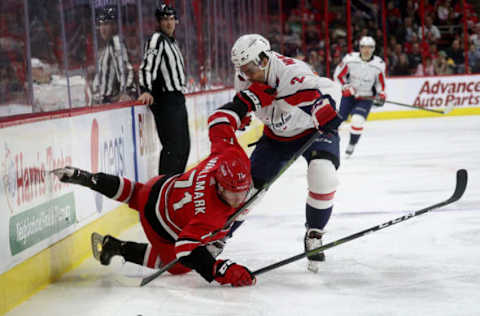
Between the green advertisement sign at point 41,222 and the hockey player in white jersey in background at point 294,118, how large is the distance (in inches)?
30.2

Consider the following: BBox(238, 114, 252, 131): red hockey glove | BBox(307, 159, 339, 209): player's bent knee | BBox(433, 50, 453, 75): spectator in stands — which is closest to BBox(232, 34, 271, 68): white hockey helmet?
BBox(238, 114, 252, 131): red hockey glove

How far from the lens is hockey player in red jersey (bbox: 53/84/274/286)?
2.57 metres

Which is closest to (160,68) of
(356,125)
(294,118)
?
(294,118)

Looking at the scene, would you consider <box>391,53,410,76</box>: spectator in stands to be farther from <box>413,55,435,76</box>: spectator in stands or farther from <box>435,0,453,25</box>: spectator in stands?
<box>435,0,453,25</box>: spectator in stands

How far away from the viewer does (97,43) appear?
3953 mm

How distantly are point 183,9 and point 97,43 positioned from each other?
251 cm

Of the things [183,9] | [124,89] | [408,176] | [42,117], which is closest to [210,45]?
[183,9]

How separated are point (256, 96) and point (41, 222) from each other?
97 centimetres

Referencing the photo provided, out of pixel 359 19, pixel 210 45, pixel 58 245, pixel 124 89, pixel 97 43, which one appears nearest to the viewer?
pixel 58 245

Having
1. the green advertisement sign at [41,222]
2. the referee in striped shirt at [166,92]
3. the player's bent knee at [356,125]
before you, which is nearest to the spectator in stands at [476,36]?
the player's bent knee at [356,125]

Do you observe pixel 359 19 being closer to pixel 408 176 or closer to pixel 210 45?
pixel 210 45

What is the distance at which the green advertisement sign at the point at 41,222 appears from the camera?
8.45ft

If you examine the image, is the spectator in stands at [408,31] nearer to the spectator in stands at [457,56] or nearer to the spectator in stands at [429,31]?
the spectator in stands at [429,31]

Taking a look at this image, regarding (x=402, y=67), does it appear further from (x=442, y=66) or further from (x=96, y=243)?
(x=96, y=243)
